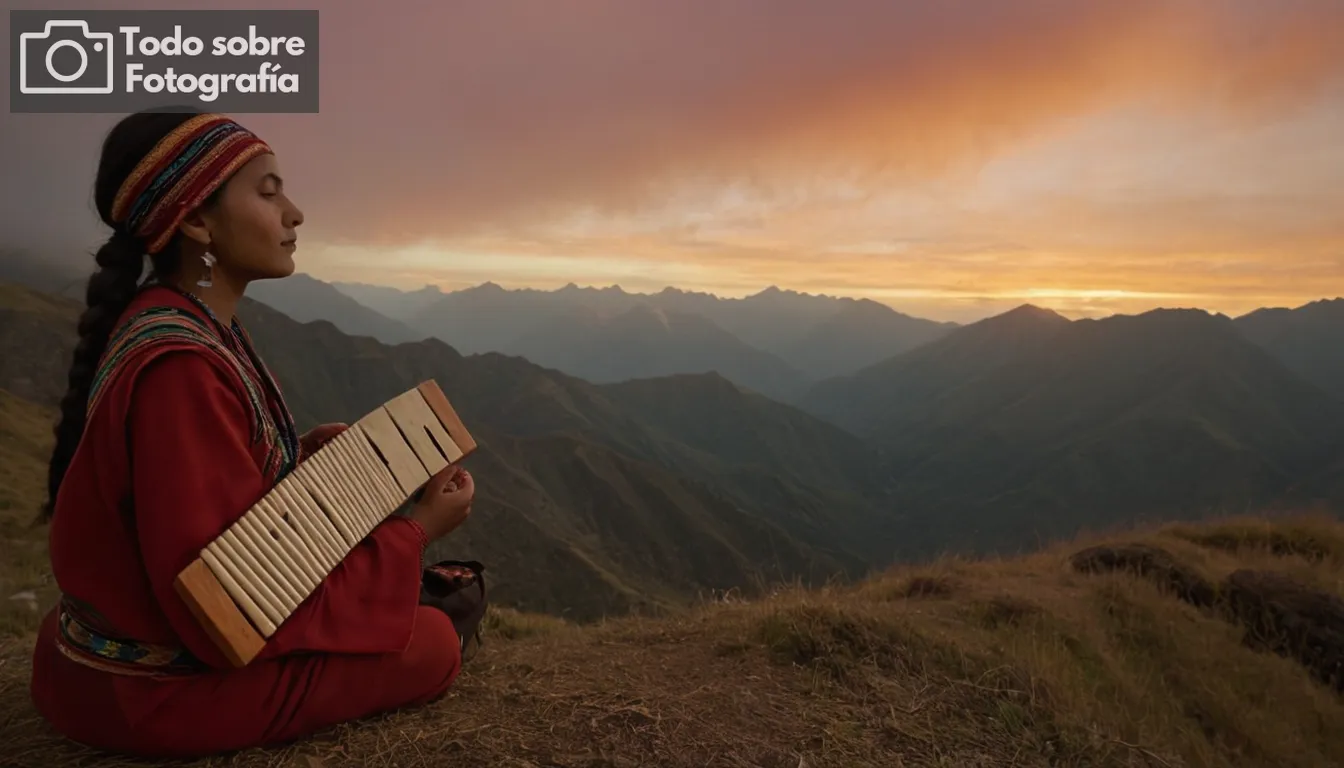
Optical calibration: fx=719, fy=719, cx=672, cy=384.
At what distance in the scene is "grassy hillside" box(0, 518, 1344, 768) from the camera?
3.13m

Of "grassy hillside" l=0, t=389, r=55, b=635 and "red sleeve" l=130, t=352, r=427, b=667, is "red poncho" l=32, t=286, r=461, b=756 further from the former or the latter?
"grassy hillside" l=0, t=389, r=55, b=635

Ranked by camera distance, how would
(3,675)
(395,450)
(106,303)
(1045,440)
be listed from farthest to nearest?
1. (1045,440)
2. (3,675)
3. (395,450)
4. (106,303)

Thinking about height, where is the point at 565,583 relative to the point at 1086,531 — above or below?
below

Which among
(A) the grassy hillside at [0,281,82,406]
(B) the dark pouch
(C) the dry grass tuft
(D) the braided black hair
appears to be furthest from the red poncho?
(A) the grassy hillside at [0,281,82,406]

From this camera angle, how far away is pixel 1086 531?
35.9 feet

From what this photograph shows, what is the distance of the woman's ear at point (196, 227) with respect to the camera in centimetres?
246

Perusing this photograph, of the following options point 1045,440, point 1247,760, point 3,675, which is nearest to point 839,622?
point 1247,760

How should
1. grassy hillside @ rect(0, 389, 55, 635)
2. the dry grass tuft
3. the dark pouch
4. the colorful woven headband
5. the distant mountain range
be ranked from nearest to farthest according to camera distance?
the colorful woven headband → the dark pouch → grassy hillside @ rect(0, 389, 55, 635) → the dry grass tuft → the distant mountain range

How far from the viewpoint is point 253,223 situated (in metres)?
2.58

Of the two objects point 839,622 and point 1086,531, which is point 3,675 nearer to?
point 839,622

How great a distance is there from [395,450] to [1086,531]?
36.7 feet

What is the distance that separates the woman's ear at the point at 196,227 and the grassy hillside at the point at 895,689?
193cm

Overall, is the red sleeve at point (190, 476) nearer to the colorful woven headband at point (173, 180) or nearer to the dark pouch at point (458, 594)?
the colorful woven headband at point (173, 180)

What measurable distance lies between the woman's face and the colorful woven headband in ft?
0.23
